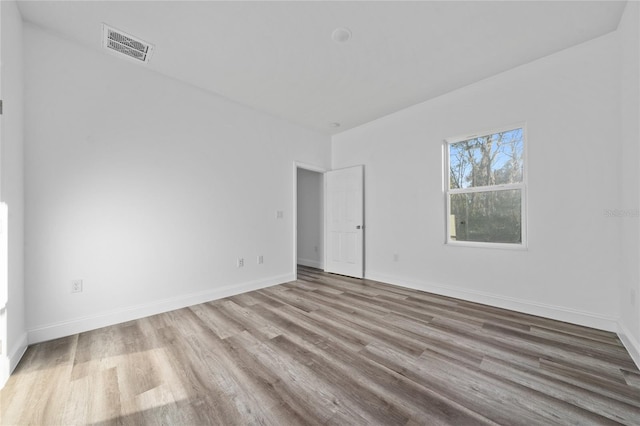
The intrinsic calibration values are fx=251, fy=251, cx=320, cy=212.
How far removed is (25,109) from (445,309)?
15.1 ft

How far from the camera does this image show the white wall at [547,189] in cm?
243

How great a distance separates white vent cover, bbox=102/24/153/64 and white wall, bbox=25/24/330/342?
0.19m

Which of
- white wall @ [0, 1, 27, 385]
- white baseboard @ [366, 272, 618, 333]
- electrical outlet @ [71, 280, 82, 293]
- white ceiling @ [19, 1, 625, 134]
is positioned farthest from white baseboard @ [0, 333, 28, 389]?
white baseboard @ [366, 272, 618, 333]

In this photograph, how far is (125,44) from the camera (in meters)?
2.47

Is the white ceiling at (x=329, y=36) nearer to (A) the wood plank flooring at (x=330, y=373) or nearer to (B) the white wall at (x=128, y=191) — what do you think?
(B) the white wall at (x=128, y=191)

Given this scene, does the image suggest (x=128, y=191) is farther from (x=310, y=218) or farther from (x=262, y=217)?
(x=310, y=218)

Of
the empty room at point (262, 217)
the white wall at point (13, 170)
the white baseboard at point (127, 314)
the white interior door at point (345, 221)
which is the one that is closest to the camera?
the empty room at point (262, 217)

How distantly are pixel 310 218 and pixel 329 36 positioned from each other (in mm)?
3947

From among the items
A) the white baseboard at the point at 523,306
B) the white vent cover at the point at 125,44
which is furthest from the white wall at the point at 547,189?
the white vent cover at the point at 125,44

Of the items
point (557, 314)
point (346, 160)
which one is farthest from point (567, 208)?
point (346, 160)

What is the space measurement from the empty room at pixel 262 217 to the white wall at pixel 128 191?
0.02 meters

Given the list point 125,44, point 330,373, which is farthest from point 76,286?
point 330,373

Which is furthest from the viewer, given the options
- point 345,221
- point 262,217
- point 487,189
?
point 345,221

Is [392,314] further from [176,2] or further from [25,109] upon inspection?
[25,109]
